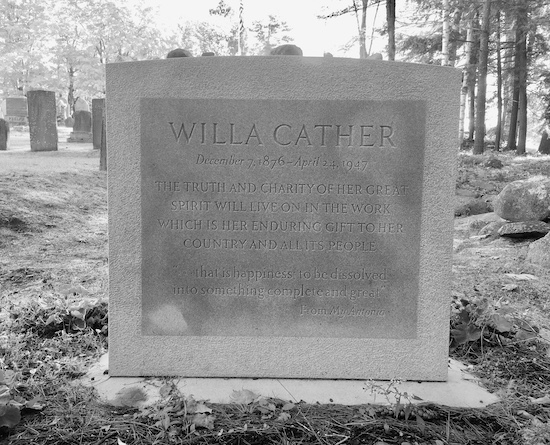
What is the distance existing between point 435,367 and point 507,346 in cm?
73

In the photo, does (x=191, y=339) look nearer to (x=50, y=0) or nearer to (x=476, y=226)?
(x=476, y=226)

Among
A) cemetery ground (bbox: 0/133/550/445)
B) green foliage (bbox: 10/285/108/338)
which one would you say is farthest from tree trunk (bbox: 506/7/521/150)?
green foliage (bbox: 10/285/108/338)

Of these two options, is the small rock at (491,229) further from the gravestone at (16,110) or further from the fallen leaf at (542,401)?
the gravestone at (16,110)

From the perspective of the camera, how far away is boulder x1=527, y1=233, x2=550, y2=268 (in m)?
5.62

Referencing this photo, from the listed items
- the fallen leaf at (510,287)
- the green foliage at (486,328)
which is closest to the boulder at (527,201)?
the fallen leaf at (510,287)

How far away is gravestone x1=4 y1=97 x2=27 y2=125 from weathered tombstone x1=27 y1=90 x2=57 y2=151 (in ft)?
47.7

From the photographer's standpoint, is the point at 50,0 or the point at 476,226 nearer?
the point at 476,226

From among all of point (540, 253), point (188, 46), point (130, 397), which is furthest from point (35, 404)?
point (188, 46)

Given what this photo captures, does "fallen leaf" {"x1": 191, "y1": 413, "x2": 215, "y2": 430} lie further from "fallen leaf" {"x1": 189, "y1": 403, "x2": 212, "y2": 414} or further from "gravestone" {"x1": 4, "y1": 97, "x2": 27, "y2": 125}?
"gravestone" {"x1": 4, "y1": 97, "x2": 27, "y2": 125}

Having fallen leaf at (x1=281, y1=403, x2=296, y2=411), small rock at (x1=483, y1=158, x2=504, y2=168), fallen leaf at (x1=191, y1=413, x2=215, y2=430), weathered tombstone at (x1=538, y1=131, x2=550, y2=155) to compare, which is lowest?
fallen leaf at (x1=281, y1=403, x2=296, y2=411)

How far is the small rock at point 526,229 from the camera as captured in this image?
667 centimetres

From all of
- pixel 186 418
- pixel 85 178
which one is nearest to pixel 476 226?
pixel 186 418

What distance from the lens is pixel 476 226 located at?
8.02 m

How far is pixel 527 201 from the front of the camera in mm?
7203
